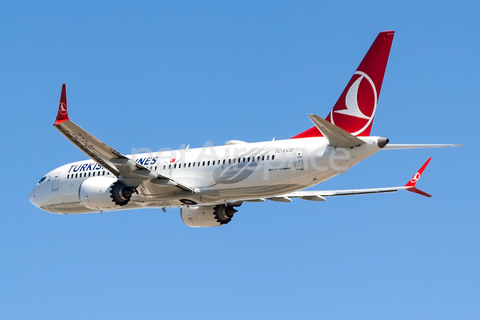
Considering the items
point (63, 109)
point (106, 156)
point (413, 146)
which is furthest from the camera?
point (106, 156)

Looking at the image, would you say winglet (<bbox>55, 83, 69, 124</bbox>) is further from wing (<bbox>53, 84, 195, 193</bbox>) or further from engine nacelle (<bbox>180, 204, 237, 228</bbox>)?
engine nacelle (<bbox>180, 204, 237, 228</bbox>)

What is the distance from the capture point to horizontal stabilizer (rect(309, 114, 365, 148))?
2830cm

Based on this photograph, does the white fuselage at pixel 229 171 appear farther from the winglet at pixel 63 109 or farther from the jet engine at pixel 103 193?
the winglet at pixel 63 109

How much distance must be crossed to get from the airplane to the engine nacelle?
0.04 meters

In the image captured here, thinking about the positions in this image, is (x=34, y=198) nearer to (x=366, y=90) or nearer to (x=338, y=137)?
(x=338, y=137)

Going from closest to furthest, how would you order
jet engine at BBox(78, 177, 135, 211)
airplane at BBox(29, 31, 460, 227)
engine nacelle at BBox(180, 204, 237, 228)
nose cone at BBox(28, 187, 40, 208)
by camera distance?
airplane at BBox(29, 31, 460, 227) → jet engine at BBox(78, 177, 135, 211) → engine nacelle at BBox(180, 204, 237, 228) → nose cone at BBox(28, 187, 40, 208)

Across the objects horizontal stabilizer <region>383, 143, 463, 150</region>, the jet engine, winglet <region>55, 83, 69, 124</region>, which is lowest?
horizontal stabilizer <region>383, 143, 463, 150</region>

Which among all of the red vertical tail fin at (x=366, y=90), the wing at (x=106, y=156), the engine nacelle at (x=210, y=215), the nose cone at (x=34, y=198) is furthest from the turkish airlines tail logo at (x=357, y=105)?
the nose cone at (x=34, y=198)

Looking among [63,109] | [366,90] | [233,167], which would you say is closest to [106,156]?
[63,109]

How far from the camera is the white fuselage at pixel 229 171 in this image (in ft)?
100

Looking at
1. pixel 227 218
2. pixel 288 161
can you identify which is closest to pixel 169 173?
pixel 227 218

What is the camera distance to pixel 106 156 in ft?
103

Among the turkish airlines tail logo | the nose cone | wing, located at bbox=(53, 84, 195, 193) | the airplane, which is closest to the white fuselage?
the airplane

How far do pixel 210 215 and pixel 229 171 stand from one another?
16.7ft
